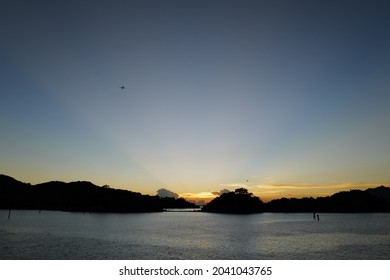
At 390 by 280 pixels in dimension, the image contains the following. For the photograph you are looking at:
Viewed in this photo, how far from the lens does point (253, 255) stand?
4981 centimetres

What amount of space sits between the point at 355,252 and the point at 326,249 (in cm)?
527
